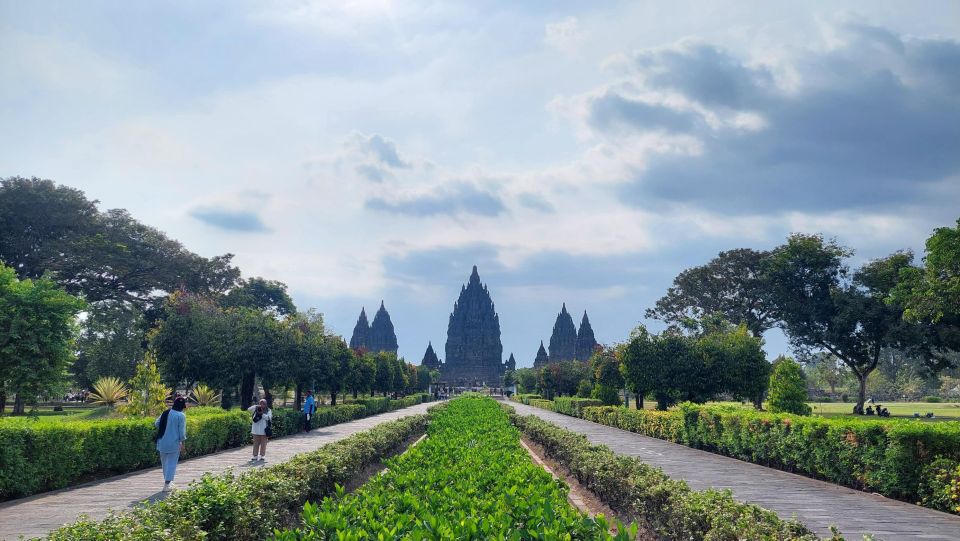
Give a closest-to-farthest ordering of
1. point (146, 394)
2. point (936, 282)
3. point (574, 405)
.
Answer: point (146, 394), point (936, 282), point (574, 405)

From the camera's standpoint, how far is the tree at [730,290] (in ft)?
197

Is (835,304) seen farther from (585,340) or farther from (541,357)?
(541,357)

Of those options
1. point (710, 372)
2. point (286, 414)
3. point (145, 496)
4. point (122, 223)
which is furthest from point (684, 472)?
point (122, 223)

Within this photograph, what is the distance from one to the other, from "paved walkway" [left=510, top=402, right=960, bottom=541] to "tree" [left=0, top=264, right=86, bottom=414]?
19678mm

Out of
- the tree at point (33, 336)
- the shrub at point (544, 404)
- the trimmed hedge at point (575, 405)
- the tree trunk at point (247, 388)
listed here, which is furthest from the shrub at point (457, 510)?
the shrub at point (544, 404)

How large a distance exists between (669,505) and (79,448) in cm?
1211

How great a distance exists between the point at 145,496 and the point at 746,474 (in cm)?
1331

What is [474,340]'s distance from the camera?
141 m

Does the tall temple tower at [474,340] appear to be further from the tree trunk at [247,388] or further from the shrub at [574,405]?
the tree trunk at [247,388]

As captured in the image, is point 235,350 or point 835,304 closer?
point 235,350

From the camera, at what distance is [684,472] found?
15.4 m

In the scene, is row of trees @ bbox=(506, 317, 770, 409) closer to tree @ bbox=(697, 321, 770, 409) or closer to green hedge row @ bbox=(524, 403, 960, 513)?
tree @ bbox=(697, 321, 770, 409)

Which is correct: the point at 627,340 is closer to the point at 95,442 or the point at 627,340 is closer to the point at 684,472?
the point at 684,472

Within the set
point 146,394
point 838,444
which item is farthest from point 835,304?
point 146,394
